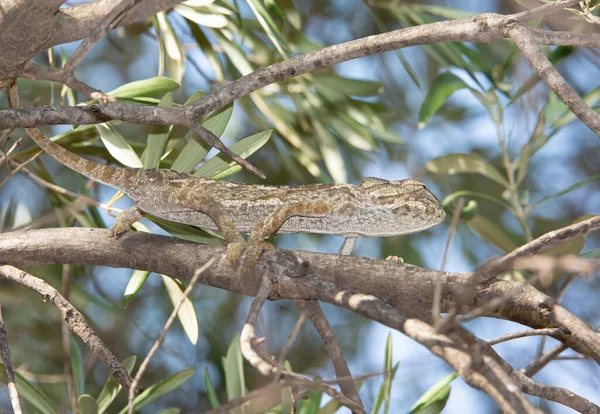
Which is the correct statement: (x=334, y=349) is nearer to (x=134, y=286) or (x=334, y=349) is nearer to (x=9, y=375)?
(x=9, y=375)

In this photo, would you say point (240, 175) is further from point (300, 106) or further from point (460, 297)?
point (460, 297)

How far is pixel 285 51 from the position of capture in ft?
7.55

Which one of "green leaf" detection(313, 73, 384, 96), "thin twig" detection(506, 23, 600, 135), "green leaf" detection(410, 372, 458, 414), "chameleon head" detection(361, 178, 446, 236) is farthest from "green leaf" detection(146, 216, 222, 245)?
"thin twig" detection(506, 23, 600, 135)

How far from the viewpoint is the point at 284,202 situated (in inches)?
80.2

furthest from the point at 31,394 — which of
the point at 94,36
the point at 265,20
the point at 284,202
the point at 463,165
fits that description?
the point at 463,165

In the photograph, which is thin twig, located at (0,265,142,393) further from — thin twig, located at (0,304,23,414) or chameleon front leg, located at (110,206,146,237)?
chameleon front leg, located at (110,206,146,237)

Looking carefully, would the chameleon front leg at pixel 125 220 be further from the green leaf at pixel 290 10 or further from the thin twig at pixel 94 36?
the green leaf at pixel 290 10

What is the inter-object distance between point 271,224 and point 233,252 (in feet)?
0.96

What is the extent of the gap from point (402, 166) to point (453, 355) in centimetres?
280

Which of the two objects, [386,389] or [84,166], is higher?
[84,166]

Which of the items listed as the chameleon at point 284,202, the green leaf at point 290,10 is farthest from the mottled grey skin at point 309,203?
the green leaf at point 290,10

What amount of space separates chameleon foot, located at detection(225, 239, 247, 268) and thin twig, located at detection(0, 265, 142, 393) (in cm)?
33

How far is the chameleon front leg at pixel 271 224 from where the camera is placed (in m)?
1.55

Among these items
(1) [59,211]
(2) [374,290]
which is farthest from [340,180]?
(2) [374,290]
